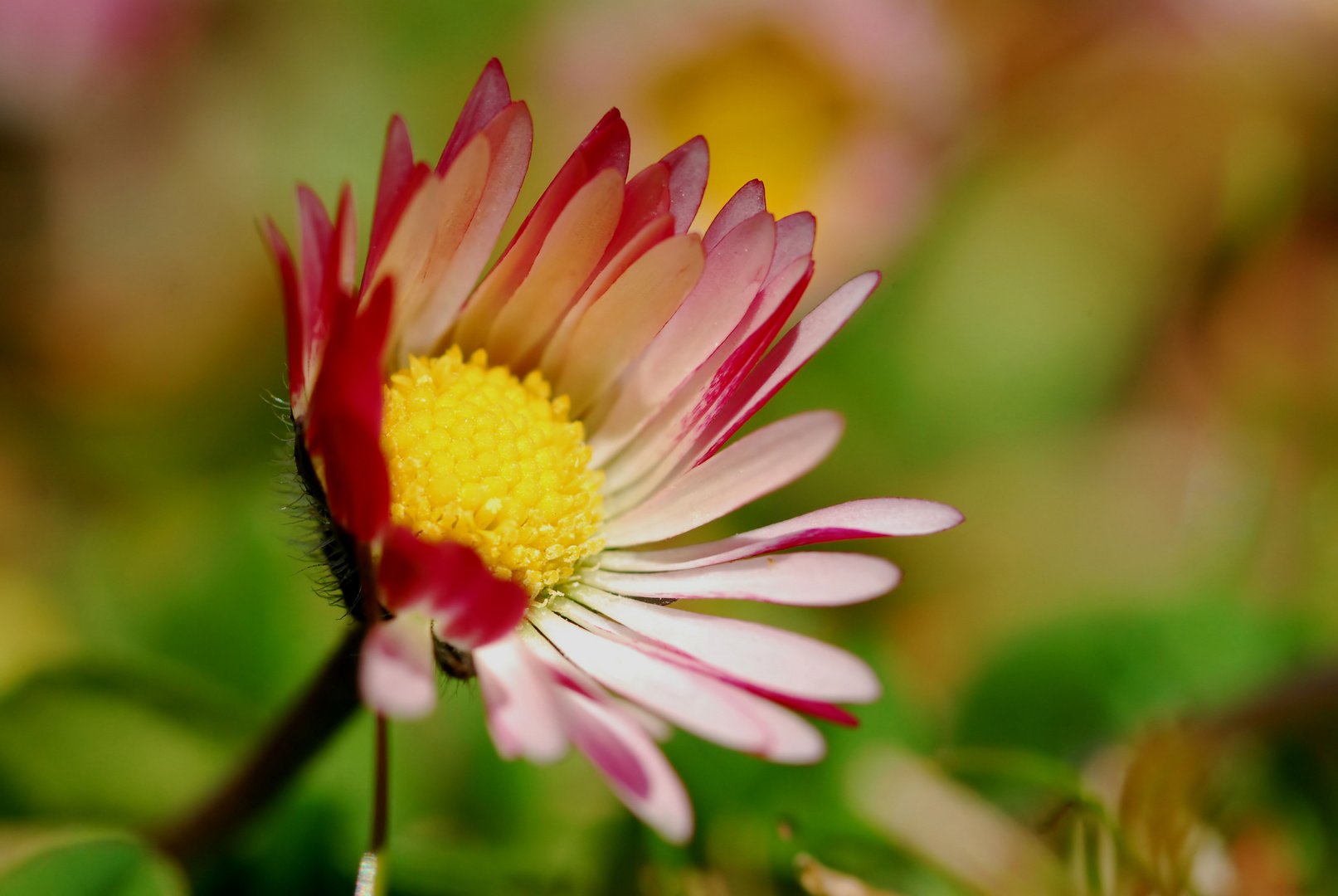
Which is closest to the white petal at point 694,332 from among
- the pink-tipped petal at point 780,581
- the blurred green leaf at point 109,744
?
the pink-tipped petal at point 780,581

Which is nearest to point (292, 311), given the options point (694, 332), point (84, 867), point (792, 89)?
point (694, 332)

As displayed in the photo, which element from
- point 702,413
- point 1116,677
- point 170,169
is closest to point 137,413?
point 170,169

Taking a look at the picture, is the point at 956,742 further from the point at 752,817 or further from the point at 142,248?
the point at 142,248

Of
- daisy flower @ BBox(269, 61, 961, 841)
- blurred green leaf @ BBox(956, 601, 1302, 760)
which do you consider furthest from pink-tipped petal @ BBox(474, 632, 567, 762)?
blurred green leaf @ BBox(956, 601, 1302, 760)

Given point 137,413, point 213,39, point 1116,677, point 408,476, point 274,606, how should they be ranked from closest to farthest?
1. point 408,476
2. point 274,606
3. point 1116,677
4. point 137,413
5. point 213,39

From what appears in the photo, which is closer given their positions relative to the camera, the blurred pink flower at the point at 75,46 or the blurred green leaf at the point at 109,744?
the blurred green leaf at the point at 109,744

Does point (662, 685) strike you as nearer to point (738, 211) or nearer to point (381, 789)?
point (381, 789)

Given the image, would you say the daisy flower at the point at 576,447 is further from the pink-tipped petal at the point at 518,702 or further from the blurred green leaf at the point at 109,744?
the blurred green leaf at the point at 109,744
